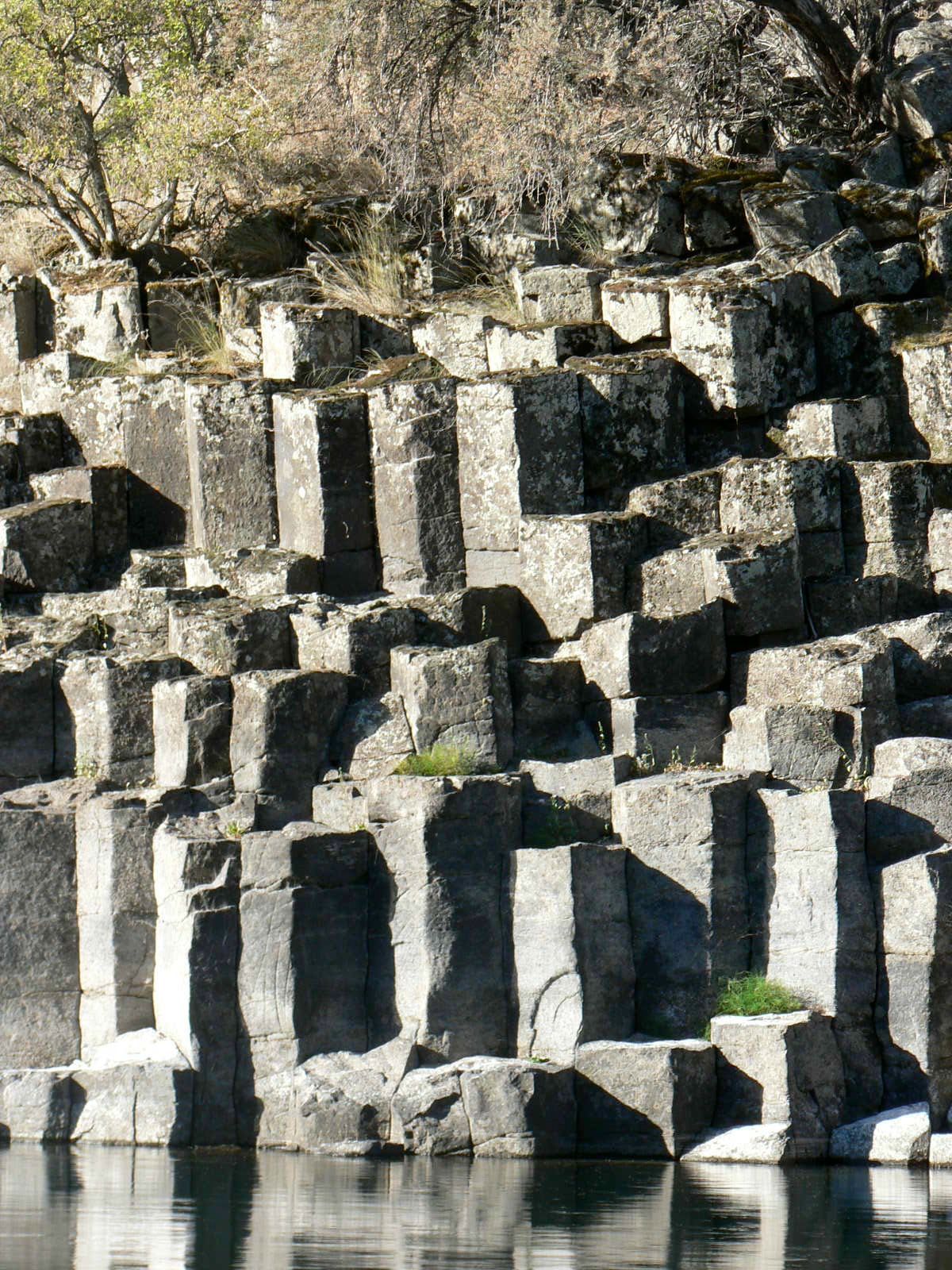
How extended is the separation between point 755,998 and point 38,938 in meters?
5.79

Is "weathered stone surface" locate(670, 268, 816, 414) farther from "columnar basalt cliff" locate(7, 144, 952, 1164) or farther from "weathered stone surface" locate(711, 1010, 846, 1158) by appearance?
"weathered stone surface" locate(711, 1010, 846, 1158)

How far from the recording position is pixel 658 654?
63.3 ft

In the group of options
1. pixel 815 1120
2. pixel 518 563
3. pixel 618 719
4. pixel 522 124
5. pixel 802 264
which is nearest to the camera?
pixel 815 1120

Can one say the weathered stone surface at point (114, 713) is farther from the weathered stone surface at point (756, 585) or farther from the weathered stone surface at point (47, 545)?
the weathered stone surface at point (756, 585)

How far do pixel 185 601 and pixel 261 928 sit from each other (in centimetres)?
389

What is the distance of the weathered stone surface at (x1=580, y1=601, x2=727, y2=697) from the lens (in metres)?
19.2

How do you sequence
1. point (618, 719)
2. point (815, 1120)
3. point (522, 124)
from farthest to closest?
point (522, 124) → point (618, 719) → point (815, 1120)

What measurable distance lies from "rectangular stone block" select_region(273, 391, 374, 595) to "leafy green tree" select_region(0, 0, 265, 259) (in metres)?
5.14

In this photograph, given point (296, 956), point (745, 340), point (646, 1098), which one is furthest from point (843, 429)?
point (296, 956)

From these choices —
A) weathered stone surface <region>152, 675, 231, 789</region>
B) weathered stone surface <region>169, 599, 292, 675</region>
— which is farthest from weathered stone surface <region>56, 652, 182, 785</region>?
weathered stone surface <region>152, 675, 231, 789</region>

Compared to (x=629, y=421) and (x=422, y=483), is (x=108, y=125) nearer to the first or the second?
(x=422, y=483)

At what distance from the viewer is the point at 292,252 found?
82.5 feet

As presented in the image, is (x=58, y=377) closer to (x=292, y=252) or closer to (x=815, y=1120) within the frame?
(x=292, y=252)

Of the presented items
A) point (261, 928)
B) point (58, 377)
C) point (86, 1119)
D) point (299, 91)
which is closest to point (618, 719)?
point (261, 928)
